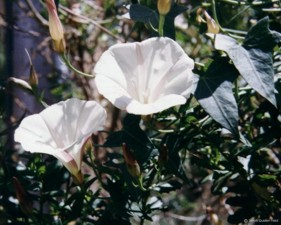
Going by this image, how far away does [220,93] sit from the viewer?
87 centimetres

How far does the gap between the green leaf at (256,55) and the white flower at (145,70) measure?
8cm

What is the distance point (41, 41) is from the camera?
1939 mm

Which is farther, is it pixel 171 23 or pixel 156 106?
pixel 171 23

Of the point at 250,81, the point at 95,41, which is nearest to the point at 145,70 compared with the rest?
the point at 250,81

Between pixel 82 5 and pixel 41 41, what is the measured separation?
21 cm

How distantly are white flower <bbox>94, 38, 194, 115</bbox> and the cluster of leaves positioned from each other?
4 centimetres

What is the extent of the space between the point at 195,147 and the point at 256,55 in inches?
11.7

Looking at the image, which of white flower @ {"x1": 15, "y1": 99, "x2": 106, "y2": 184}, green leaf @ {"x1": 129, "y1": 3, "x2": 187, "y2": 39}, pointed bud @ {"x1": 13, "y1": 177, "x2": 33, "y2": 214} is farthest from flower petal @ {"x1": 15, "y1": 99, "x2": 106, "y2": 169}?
green leaf @ {"x1": 129, "y1": 3, "x2": 187, "y2": 39}

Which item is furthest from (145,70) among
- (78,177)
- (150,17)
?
(78,177)

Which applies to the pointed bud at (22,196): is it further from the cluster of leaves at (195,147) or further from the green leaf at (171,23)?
the green leaf at (171,23)

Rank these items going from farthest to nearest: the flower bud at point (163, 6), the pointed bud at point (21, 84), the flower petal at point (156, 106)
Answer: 1. the pointed bud at point (21, 84)
2. the flower bud at point (163, 6)
3. the flower petal at point (156, 106)

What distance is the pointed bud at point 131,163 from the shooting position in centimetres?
89

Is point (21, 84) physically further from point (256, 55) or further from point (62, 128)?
point (256, 55)

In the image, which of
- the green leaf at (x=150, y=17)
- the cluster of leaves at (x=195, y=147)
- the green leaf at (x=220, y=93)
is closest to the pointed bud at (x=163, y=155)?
the cluster of leaves at (x=195, y=147)
